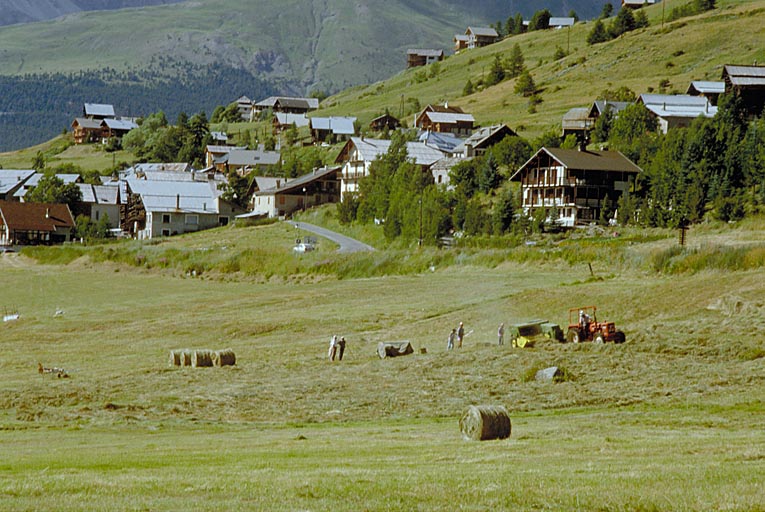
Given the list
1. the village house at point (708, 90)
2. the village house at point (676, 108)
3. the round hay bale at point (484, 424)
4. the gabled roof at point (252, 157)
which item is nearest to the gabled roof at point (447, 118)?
the gabled roof at point (252, 157)

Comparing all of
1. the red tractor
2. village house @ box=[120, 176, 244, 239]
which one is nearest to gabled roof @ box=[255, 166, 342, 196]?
village house @ box=[120, 176, 244, 239]

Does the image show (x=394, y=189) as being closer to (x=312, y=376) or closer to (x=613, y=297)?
(x=613, y=297)

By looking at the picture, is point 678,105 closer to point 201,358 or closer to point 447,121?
point 447,121

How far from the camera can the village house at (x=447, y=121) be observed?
6791 inches

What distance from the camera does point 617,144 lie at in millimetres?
119500

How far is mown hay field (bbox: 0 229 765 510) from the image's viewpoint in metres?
19.0

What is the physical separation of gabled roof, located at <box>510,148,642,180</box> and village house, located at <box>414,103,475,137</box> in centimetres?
6266

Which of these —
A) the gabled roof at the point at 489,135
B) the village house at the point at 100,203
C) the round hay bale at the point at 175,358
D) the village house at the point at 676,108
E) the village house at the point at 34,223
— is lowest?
the round hay bale at the point at 175,358

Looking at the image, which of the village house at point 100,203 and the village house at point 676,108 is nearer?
the village house at point 676,108

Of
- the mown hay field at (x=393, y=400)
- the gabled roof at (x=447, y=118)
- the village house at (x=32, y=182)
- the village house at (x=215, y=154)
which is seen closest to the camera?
the mown hay field at (x=393, y=400)

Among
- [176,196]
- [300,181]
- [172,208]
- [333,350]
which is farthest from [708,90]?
Answer: [333,350]

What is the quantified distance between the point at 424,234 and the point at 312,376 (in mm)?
59728

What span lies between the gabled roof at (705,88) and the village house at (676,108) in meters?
3.90

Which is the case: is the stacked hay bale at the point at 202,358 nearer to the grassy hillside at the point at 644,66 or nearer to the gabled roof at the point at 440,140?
the gabled roof at the point at 440,140
